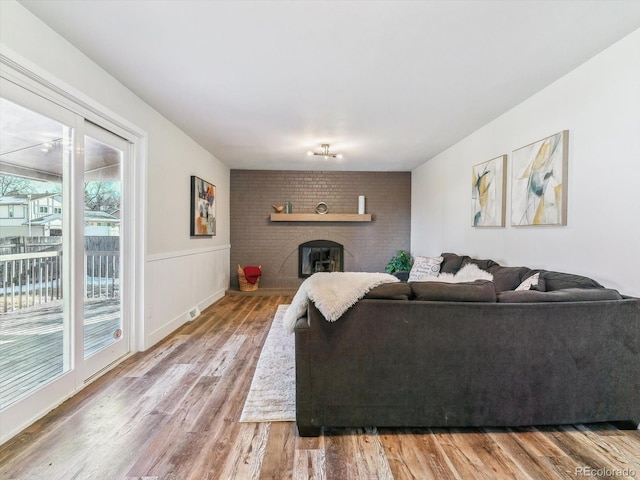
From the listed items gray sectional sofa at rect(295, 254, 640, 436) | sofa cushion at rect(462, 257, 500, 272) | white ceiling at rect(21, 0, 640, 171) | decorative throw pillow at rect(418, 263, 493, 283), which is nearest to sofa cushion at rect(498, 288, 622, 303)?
gray sectional sofa at rect(295, 254, 640, 436)

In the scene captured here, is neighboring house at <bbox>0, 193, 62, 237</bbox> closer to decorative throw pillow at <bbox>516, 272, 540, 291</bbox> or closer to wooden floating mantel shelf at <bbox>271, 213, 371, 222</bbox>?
decorative throw pillow at <bbox>516, 272, 540, 291</bbox>

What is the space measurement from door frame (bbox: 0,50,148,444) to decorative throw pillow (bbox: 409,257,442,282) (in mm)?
3145

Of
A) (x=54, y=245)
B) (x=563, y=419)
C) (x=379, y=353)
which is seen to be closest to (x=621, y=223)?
(x=563, y=419)

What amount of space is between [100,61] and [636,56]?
359cm

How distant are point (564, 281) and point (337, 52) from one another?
224 cm

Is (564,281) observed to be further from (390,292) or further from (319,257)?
(319,257)

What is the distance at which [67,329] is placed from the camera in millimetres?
2076

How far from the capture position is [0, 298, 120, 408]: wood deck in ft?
5.52

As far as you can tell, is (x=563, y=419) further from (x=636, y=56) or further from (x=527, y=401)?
(x=636, y=56)

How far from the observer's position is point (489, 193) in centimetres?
328

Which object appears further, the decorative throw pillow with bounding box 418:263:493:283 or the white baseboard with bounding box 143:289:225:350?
the white baseboard with bounding box 143:289:225:350

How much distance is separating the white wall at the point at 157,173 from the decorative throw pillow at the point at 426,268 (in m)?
2.97

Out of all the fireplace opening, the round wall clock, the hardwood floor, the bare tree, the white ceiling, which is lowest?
the hardwood floor

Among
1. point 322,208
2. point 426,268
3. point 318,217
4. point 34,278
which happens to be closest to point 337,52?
point 34,278
